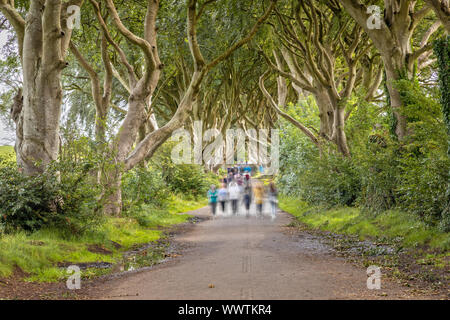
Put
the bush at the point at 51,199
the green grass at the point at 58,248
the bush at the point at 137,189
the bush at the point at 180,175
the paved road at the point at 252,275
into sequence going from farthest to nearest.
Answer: the bush at the point at 180,175 < the bush at the point at 137,189 < the bush at the point at 51,199 < the green grass at the point at 58,248 < the paved road at the point at 252,275

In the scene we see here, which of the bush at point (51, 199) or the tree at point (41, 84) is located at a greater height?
the tree at point (41, 84)

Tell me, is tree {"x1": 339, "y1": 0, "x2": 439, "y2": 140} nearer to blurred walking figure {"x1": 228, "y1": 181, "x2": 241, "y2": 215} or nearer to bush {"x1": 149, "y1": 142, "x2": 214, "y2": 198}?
blurred walking figure {"x1": 228, "y1": 181, "x2": 241, "y2": 215}

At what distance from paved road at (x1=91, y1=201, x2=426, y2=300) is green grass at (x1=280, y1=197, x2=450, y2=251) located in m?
1.59

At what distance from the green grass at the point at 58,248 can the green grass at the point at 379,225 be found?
591cm

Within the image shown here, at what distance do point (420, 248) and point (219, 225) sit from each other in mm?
8272

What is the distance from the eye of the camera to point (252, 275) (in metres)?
7.34

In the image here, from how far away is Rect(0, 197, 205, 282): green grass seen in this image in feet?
25.2

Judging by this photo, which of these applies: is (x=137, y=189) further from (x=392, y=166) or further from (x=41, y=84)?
Result: (x=392, y=166)

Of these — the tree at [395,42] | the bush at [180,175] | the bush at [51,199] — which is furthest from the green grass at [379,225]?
the bush at [180,175]

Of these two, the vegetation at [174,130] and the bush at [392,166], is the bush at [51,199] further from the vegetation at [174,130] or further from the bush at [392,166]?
the bush at [392,166]

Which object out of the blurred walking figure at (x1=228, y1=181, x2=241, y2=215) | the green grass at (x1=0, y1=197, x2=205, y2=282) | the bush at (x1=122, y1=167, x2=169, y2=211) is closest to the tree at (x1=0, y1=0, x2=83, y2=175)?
the green grass at (x1=0, y1=197, x2=205, y2=282)

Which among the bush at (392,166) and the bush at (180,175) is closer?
the bush at (392,166)

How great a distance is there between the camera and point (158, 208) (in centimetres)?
1844

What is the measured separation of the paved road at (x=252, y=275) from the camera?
6184 millimetres
